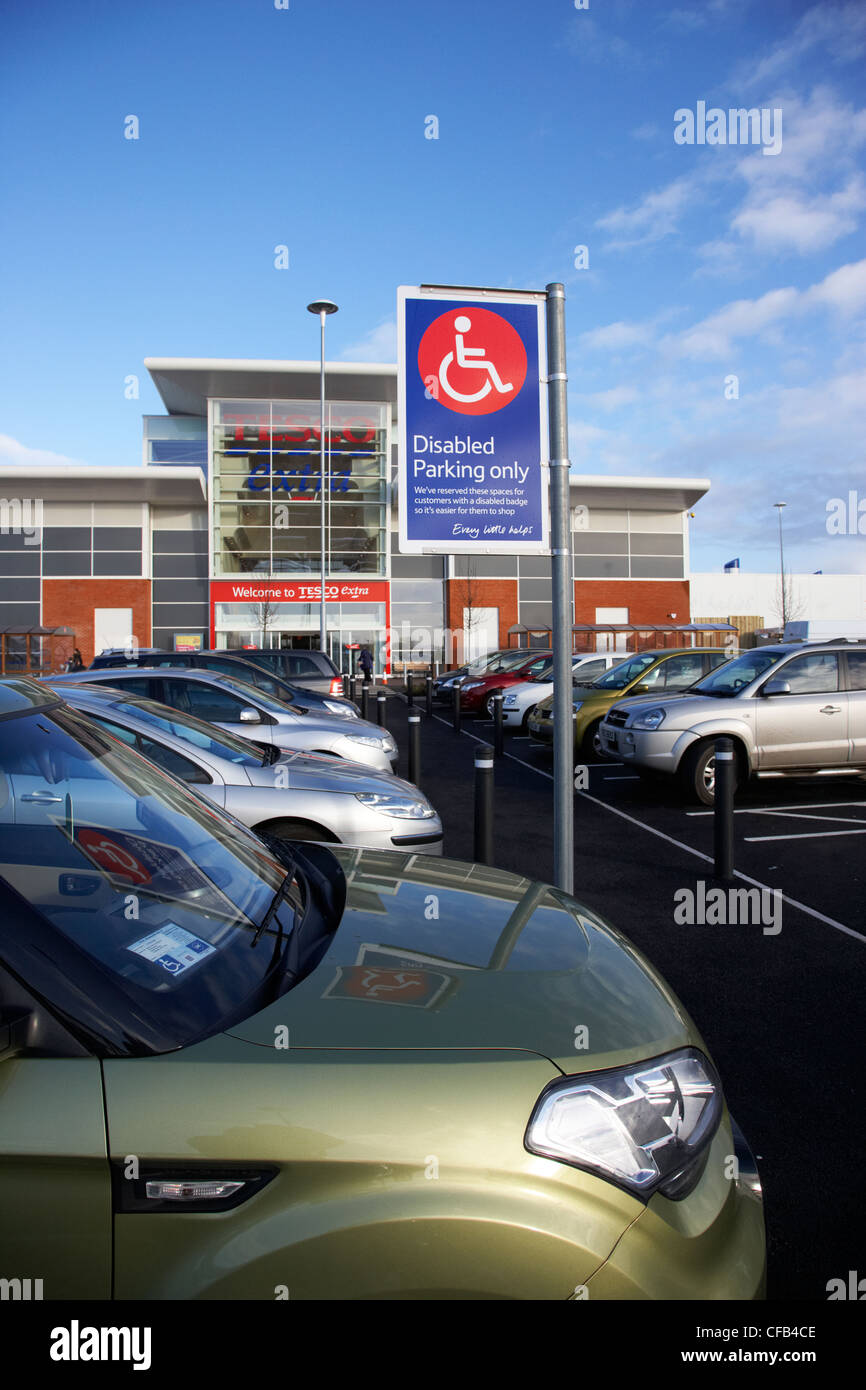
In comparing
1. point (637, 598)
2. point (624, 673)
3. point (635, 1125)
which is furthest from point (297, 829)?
point (637, 598)

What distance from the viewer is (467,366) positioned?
4.09m

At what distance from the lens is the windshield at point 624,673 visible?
1342 cm

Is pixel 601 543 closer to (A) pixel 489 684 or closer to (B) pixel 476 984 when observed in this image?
(A) pixel 489 684

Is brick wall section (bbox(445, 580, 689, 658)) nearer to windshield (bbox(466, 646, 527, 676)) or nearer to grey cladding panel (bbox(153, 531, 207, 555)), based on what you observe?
grey cladding panel (bbox(153, 531, 207, 555))

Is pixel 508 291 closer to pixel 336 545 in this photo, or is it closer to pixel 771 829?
pixel 771 829

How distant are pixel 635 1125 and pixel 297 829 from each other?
13.4 ft

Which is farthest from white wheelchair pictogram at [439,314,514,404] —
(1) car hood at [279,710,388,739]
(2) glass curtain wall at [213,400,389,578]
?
(2) glass curtain wall at [213,400,389,578]

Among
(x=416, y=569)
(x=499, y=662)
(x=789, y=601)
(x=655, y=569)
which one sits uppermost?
(x=655, y=569)

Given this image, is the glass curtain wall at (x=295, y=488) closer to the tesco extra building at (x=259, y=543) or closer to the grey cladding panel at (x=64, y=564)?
the tesco extra building at (x=259, y=543)

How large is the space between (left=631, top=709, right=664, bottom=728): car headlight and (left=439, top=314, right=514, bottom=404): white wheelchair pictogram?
20.8 feet

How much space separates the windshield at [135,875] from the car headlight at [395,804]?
111 inches

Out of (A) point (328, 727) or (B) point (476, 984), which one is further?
(A) point (328, 727)

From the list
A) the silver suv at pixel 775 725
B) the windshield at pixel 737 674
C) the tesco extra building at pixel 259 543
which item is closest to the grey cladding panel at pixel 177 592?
the tesco extra building at pixel 259 543
